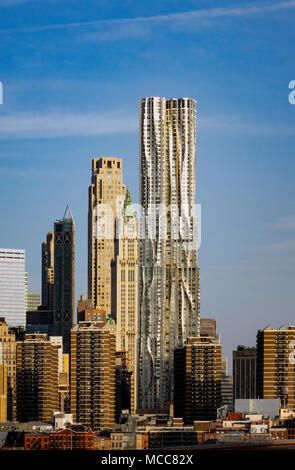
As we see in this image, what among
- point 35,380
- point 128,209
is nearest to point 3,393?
point 35,380

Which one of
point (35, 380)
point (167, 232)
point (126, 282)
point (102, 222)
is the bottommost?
point (35, 380)

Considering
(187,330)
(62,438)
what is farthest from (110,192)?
(62,438)

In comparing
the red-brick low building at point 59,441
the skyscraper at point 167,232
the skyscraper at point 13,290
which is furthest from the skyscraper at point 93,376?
the skyscraper at point 13,290

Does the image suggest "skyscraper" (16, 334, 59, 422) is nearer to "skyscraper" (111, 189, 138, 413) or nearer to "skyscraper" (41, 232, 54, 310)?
"skyscraper" (111, 189, 138, 413)

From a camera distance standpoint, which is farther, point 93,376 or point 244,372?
point 244,372

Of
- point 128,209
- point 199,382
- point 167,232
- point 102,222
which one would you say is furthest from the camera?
point 102,222

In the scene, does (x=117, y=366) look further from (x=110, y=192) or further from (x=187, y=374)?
(x=110, y=192)

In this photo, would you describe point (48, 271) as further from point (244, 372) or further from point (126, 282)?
point (244, 372)
